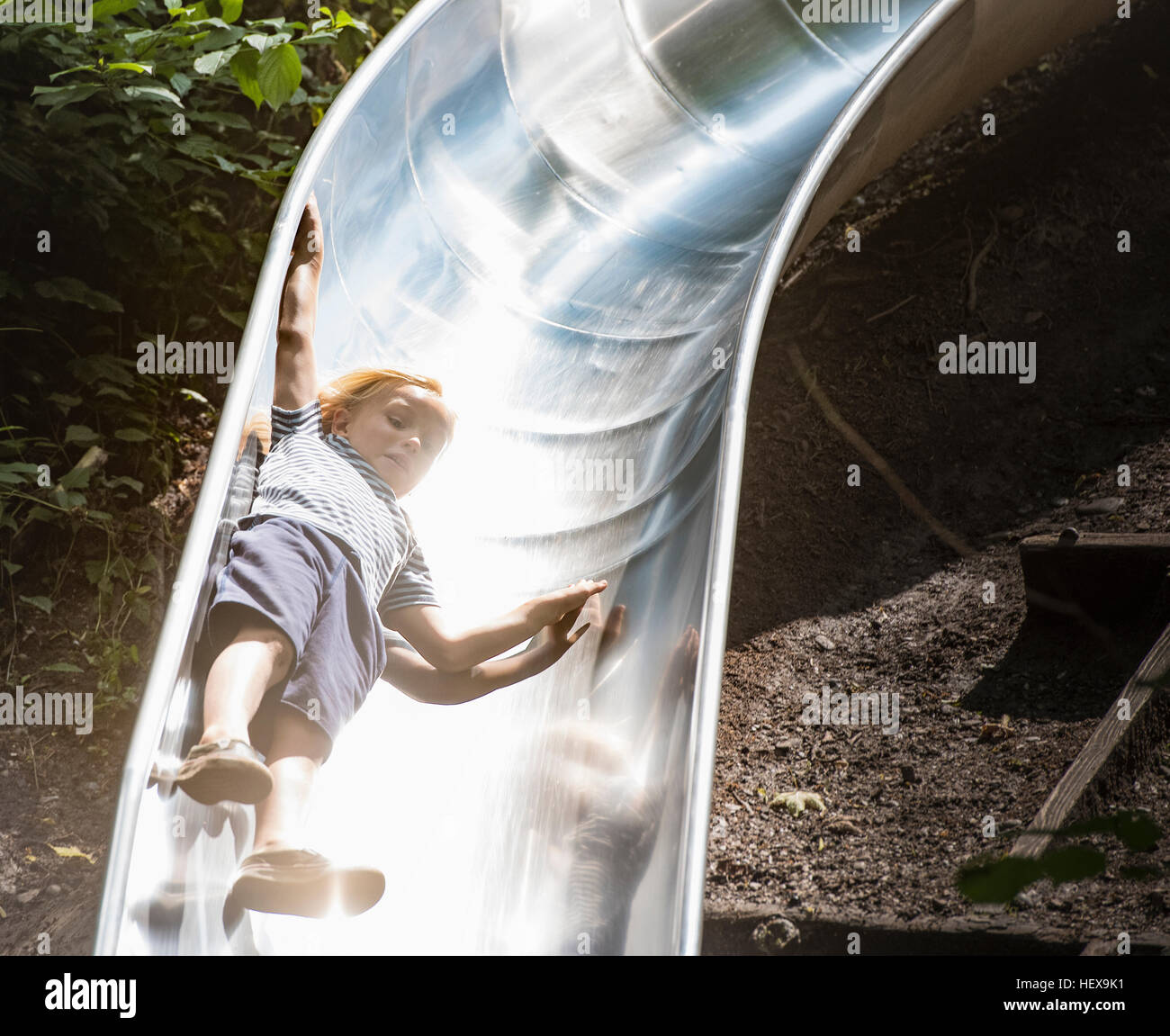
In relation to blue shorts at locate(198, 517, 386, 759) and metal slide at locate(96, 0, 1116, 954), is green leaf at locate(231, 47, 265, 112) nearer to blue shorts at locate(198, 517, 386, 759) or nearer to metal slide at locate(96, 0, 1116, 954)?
metal slide at locate(96, 0, 1116, 954)

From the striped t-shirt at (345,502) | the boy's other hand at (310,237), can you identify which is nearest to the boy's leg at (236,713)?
the striped t-shirt at (345,502)

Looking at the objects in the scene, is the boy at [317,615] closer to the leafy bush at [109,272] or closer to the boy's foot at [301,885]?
the boy's foot at [301,885]

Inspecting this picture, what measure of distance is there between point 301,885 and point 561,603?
27.4 inches

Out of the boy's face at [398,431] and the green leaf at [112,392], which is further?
the green leaf at [112,392]

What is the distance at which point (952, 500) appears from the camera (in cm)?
247

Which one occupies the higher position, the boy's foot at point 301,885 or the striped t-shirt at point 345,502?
the striped t-shirt at point 345,502

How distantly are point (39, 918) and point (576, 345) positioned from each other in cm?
170

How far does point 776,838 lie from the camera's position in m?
1.92

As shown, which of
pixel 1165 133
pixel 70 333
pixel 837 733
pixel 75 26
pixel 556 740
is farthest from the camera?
pixel 1165 133

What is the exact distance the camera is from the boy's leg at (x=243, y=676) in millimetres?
1497

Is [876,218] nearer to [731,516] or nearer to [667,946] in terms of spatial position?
[731,516]

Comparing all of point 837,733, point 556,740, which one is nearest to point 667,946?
point 556,740

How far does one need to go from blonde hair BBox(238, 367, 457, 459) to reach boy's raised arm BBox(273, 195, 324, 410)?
5 centimetres

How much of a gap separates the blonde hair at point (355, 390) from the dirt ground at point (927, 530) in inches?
26.3
